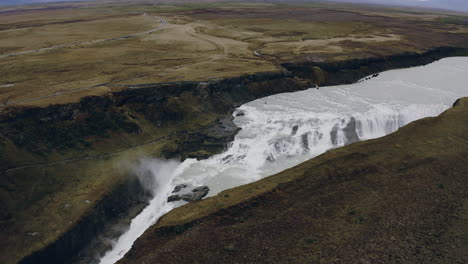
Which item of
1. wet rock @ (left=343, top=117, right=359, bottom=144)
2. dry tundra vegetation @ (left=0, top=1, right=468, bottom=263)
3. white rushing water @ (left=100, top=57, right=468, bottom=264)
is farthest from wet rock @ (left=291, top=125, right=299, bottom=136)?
dry tundra vegetation @ (left=0, top=1, right=468, bottom=263)

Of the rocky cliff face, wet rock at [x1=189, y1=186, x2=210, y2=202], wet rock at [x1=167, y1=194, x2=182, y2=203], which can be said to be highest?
the rocky cliff face

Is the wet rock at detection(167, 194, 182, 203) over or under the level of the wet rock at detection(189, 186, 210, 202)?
under

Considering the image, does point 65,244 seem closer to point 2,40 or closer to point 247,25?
point 2,40

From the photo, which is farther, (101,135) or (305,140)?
(305,140)

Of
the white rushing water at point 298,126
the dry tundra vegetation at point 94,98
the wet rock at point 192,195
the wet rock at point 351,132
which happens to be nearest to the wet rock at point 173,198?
the wet rock at point 192,195

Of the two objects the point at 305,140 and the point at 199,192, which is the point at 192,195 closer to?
the point at 199,192

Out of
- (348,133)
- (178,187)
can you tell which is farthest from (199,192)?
(348,133)

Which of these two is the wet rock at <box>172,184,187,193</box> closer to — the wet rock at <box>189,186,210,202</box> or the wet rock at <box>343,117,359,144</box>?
the wet rock at <box>189,186,210,202</box>

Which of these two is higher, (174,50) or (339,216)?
(174,50)
